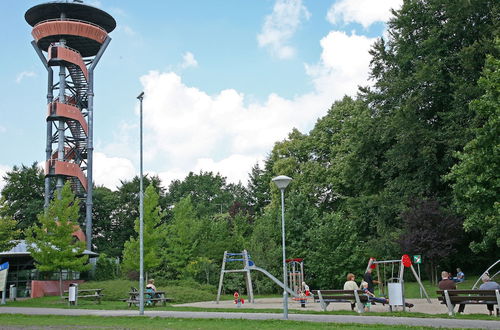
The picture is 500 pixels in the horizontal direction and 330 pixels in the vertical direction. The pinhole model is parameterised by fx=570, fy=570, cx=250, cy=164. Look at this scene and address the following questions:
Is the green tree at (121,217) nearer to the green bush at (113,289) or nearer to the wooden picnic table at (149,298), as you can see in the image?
the green bush at (113,289)

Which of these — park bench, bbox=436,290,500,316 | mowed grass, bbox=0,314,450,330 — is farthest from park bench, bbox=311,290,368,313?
mowed grass, bbox=0,314,450,330

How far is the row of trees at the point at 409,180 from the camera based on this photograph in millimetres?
27188

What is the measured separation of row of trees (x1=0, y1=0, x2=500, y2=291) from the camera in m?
27.2

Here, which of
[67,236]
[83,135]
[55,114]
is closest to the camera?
[67,236]

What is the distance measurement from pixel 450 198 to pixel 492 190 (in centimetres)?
933

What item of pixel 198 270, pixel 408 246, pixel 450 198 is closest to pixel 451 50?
pixel 450 198

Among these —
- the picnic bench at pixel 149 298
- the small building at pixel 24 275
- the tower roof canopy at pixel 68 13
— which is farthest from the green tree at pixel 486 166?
the tower roof canopy at pixel 68 13

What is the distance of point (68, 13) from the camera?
53.4 metres

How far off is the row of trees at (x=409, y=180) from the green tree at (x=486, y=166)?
5 cm

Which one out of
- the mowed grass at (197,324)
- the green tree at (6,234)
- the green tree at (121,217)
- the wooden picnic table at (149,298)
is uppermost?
the green tree at (121,217)

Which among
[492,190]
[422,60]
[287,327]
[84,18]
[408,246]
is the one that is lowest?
[287,327]

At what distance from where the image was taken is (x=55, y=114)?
50344 millimetres

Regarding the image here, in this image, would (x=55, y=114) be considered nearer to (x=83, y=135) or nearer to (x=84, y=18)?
(x=83, y=135)

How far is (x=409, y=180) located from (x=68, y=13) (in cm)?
3567
